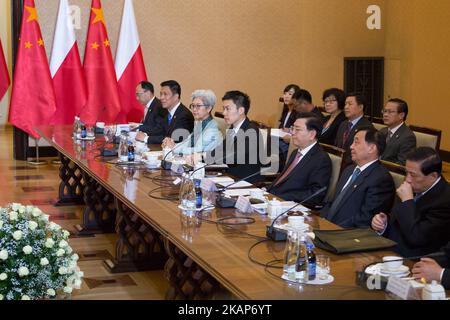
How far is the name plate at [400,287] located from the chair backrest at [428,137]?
12.0 feet

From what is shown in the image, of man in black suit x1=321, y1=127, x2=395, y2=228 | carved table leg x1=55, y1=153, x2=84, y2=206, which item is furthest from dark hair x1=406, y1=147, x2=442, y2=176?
carved table leg x1=55, y1=153, x2=84, y2=206

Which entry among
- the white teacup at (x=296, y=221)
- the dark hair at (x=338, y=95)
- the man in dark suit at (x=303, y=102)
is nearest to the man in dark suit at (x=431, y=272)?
the white teacup at (x=296, y=221)

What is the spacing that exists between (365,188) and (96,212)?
2695mm

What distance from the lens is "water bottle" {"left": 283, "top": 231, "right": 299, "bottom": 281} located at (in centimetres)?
282

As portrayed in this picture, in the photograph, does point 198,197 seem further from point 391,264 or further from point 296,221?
point 391,264

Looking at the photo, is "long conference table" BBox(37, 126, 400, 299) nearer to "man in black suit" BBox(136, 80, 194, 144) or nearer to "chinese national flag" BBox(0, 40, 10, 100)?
"man in black suit" BBox(136, 80, 194, 144)

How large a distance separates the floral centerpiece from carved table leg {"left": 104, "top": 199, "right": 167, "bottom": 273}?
182 centimetres

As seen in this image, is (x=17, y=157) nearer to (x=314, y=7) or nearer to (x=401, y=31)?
(x=314, y=7)

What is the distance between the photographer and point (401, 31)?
34.2ft

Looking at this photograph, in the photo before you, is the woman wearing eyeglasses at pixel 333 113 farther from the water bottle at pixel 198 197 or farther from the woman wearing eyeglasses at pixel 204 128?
the water bottle at pixel 198 197

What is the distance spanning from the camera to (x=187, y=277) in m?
3.92

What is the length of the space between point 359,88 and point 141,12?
3.35 metres

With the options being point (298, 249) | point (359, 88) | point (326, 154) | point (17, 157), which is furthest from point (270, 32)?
point (298, 249)

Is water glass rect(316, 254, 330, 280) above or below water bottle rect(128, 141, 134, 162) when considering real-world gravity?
below
